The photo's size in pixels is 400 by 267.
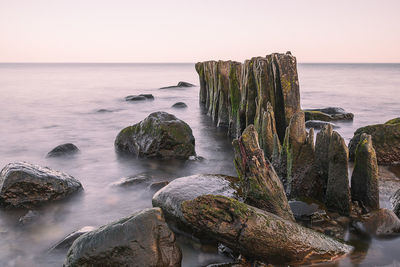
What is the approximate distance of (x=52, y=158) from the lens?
10000 millimetres

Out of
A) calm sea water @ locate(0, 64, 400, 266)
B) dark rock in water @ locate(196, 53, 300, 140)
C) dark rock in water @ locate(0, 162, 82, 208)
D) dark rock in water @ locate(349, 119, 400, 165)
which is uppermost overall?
dark rock in water @ locate(196, 53, 300, 140)

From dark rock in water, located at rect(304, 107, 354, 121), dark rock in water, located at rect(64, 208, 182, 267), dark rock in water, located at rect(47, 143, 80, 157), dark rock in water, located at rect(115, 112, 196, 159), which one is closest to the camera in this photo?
dark rock in water, located at rect(64, 208, 182, 267)

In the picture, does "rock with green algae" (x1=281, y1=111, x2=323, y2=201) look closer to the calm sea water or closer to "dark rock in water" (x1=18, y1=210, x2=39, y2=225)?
the calm sea water

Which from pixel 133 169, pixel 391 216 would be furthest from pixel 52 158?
pixel 391 216

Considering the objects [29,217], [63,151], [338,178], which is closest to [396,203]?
[338,178]

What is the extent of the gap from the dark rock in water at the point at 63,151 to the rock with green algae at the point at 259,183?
6988 mm

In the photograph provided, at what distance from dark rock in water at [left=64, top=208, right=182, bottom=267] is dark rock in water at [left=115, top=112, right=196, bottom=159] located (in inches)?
205

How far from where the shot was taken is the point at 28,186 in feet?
21.1

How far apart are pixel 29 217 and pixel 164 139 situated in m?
4.12

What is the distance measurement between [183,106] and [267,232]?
17.9 metres

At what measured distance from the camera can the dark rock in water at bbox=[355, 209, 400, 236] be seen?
4957 millimetres

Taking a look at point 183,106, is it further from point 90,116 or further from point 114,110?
point 90,116

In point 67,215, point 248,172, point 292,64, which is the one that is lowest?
point 67,215

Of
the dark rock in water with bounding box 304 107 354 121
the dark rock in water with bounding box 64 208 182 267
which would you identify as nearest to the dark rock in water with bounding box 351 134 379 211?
the dark rock in water with bounding box 64 208 182 267
